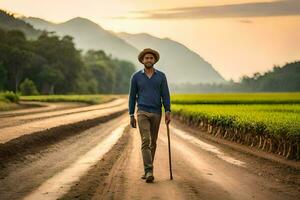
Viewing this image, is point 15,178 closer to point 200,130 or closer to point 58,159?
point 58,159

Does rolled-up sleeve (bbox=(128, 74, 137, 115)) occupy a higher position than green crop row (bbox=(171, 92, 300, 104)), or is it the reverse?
rolled-up sleeve (bbox=(128, 74, 137, 115))

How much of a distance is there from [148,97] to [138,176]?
1.58 metres

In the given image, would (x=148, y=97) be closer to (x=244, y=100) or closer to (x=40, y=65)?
(x=244, y=100)

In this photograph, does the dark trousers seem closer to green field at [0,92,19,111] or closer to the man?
the man

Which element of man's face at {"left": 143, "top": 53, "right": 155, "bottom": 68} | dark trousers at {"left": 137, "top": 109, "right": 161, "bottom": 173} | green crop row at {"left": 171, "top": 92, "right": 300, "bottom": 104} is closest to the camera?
dark trousers at {"left": 137, "top": 109, "right": 161, "bottom": 173}

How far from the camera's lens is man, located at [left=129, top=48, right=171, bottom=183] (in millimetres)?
11617

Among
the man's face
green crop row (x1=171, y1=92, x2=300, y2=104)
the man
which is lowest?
green crop row (x1=171, y1=92, x2=300, y2=104)

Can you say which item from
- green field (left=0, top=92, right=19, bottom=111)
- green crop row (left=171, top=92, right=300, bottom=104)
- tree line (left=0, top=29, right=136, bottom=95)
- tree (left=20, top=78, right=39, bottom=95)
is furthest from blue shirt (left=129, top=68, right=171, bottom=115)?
tree (left=20, top=78, right=39, bottom=95)

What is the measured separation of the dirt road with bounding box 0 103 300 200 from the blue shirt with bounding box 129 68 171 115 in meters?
1.40

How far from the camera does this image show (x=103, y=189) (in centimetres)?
1023

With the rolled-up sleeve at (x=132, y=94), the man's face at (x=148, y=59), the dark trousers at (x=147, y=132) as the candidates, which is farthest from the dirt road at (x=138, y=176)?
the man's face at (x=148, y=59)

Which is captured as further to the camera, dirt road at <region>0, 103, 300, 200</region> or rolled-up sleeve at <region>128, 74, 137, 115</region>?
rolled-up sleeve at <region>128, 74, 137, 115</region>

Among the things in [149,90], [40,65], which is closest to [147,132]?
[149,90]

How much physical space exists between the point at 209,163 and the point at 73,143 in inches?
325
